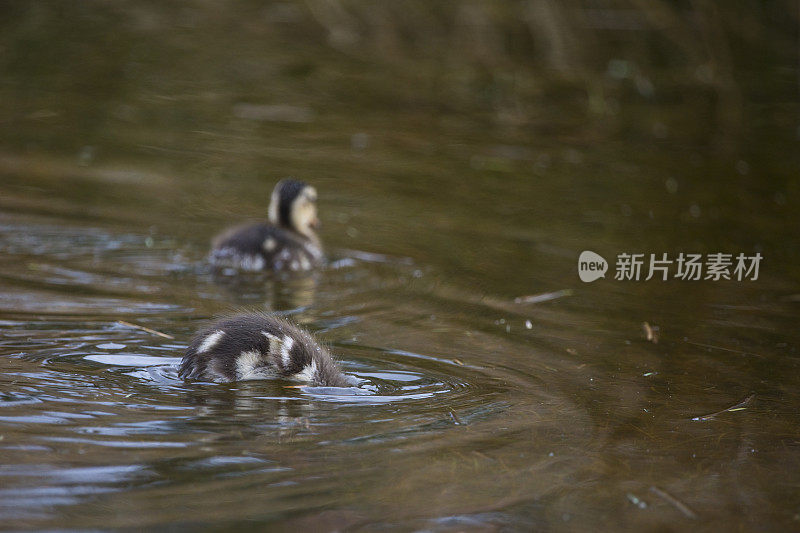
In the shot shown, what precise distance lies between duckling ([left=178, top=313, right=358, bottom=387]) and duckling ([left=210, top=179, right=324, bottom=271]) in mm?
2146

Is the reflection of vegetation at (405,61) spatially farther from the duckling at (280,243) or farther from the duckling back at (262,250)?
the duckling back at (262,250)

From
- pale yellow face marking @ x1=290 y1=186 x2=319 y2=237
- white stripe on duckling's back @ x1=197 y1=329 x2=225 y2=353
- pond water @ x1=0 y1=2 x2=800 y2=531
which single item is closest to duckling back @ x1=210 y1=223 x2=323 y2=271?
pond water @ x1=0 y1=2 x2=800 y2=531

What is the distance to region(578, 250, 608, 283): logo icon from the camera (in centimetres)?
698

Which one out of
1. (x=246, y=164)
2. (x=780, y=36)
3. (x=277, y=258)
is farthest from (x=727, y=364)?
(x=780, y=36)

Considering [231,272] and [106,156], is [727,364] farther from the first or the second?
[106,156]

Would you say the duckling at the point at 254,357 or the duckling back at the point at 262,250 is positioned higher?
the duckling back at the point at 262,250

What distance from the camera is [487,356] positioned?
17.8ft

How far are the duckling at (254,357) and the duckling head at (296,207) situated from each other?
109 inches

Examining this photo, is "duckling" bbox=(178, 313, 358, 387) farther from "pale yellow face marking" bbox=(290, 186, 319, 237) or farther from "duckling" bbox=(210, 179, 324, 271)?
"pale yellow face marking" bbox=(290, 186, 319, 237)

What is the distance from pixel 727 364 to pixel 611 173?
4.12 m

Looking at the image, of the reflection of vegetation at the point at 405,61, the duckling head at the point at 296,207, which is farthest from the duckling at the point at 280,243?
the reflection of vegetation at the point at 405,61

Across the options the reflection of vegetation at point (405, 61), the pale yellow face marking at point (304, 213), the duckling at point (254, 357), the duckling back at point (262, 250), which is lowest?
the duckling at point (254, 357)

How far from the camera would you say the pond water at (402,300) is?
3947 millimetres

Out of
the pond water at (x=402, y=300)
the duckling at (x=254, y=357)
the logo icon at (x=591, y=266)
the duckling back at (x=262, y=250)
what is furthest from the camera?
the duckling back at (x=262, y=250)
